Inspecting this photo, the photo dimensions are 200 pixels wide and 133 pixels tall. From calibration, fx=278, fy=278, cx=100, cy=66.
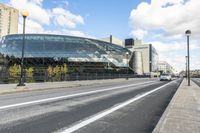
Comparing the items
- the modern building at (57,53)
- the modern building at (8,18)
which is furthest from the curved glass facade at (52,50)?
the modern building at (8,18)

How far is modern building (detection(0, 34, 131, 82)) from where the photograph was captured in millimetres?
100875

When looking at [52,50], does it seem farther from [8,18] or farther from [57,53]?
[8,18]

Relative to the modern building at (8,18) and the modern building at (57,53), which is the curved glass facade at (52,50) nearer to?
the modern building at (57,53)

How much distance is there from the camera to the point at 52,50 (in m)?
106

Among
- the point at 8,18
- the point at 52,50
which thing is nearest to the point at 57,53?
the point at 52,50

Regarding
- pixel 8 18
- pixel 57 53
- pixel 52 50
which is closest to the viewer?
pixel 57 53

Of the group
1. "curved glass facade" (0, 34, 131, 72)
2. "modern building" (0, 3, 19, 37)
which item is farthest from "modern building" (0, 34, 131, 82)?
"modern building" (0, 3, 19, 37)

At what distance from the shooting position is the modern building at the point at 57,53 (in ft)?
331

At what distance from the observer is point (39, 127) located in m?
7.29

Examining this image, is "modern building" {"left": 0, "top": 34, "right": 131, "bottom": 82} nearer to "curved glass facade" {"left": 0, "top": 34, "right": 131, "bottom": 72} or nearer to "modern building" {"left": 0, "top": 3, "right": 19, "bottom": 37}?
"curved glass facade" {"left": 0, "top": 34, "right": 131, "bottom": 72}

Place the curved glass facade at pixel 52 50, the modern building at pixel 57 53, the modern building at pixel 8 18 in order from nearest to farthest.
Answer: the modern building at pixel 57 53 < the curved glass facade at pixel 52 50 < the modern building at pixel 8 18

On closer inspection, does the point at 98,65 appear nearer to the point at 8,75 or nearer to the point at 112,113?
the point at 8,75

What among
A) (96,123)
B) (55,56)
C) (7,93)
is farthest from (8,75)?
(55,56)

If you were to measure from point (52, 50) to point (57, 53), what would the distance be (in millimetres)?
2291
